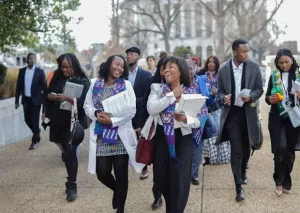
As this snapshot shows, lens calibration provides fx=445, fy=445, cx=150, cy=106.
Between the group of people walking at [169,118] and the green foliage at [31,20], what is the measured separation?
4811mm

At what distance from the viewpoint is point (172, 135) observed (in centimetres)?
412

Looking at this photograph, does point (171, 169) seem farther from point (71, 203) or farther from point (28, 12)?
point (28, 12)

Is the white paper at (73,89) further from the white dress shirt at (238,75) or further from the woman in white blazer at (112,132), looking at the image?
the white dress shirt at (238,75)

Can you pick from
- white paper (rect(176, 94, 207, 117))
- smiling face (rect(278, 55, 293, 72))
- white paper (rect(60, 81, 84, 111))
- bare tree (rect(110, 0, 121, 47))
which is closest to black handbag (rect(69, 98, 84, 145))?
white paper (rect(60, 81, 84, 111))

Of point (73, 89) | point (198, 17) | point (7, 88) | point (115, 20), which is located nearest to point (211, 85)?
point (73, 89)

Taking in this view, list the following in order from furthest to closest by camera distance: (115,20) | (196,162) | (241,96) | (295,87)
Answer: (115,20) → (196,162) → (295,87) → (241,96)

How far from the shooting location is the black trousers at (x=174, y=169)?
4176 millimetres

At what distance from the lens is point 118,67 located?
15.4 feet

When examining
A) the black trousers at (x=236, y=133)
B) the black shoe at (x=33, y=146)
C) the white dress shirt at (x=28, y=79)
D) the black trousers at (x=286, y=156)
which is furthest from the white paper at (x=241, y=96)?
the black shoe at (x=33, y=146)

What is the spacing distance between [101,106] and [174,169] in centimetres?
108

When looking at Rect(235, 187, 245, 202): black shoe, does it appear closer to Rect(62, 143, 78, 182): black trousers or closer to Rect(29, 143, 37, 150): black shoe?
Rect(62, 143, 78, 182): black trousers

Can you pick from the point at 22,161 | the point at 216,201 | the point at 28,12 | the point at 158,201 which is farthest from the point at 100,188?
the point at 28,12

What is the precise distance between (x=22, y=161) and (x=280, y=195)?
15.2ft

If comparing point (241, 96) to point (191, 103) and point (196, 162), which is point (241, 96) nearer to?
point (191, 103)
